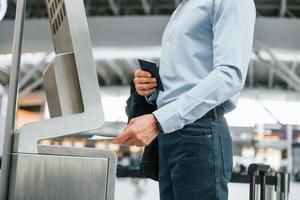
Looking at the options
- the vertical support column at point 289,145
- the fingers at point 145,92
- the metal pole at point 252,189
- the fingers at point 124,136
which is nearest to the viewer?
the fingers at point 124,136

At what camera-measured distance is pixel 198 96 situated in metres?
0.87

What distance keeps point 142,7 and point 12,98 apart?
374 inches

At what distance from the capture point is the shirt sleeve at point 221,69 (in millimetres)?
868

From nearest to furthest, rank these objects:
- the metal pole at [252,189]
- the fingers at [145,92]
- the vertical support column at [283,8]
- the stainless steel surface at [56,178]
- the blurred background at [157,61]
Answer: the stainless steel surface at [56,178] < the fingers at [145,92] < the metal pole at [252,189] < the blurred background at [157,61] < the vertical support column at [283,8]

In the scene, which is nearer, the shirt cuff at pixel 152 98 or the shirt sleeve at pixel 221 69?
the shirt sleeve at pixel 221 69

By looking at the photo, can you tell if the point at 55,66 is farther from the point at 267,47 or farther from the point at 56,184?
the point at 267,47

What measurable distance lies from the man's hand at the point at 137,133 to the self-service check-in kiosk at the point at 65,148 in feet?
0.29

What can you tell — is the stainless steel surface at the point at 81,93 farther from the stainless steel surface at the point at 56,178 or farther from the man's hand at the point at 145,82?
the man's hand at the point at 145,82

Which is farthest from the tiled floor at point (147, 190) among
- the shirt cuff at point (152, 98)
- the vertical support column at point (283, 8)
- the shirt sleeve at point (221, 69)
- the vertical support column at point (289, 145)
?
the shirt sleeve at point (221, 69)

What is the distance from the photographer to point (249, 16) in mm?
972

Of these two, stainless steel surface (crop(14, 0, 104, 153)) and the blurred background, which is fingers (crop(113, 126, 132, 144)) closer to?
stainless steel surface (crop(14, 0, 104, 153))

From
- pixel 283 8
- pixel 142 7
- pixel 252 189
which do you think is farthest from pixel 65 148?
pixel 142 7

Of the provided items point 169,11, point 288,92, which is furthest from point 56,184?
point 288,92

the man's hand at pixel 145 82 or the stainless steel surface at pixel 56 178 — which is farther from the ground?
the man's hand at pixel 145 82
